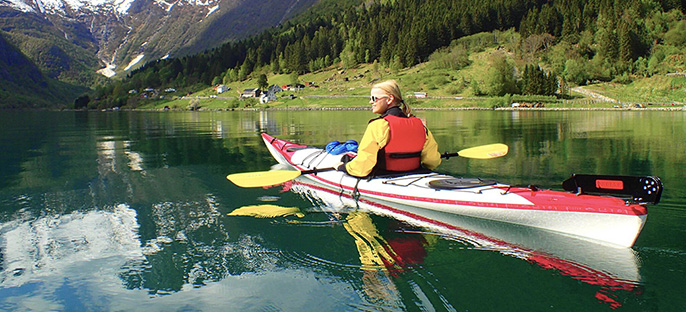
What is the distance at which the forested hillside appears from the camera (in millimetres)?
91562

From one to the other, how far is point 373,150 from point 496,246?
10.2 ft

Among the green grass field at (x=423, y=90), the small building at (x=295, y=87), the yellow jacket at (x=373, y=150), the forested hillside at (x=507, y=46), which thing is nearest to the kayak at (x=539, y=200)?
the yellow jacket at (x=373, y=150)

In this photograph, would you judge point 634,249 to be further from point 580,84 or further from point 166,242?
point 580,84

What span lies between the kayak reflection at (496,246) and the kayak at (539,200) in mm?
156

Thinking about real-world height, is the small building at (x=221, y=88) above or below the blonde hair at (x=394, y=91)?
above

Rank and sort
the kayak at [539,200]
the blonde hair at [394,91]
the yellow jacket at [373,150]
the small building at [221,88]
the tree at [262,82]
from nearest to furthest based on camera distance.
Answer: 1. the kayak at [539,200]
2. the yellow jacket at [373,150]
3. the blonde hair at [394,91]
4. the tree at [262,82]
5. the small building at [221,88]

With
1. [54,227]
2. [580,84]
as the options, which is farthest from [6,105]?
[54,227]

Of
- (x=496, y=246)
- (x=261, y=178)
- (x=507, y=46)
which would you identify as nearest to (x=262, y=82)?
(x=507, y=46)

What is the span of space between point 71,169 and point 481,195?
15.4m

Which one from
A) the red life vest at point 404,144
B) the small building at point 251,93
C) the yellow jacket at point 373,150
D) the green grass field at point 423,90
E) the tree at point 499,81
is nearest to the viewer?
the yellow jacket at point 373,150

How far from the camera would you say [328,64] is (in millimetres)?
167125

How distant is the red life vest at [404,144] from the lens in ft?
31.0

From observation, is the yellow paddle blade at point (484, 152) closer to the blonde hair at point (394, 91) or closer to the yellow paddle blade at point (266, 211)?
the blonde hair at point (394, 91)

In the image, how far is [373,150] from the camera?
31.5 feet
